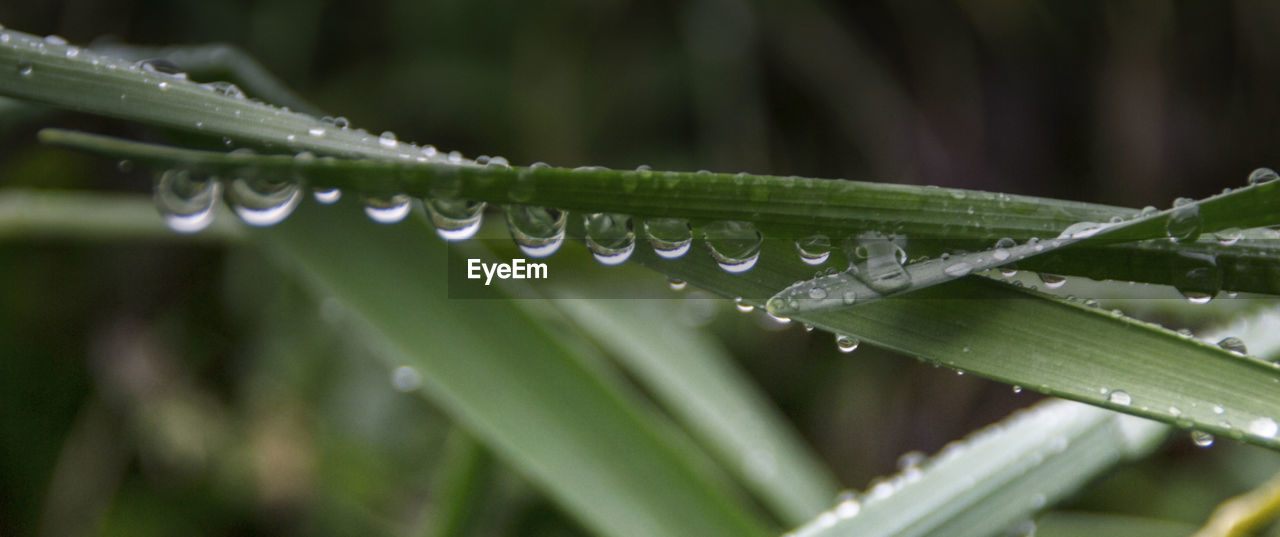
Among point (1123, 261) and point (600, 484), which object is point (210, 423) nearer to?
point (600, 484)

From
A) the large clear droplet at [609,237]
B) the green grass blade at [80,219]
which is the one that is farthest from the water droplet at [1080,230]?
the green grass blade at [80,219]

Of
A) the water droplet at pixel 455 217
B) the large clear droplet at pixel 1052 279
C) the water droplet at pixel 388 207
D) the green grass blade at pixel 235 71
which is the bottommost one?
the large clear droplet at pixel 1052 279

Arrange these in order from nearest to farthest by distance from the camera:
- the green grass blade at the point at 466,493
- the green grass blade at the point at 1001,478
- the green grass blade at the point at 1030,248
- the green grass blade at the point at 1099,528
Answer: the green grass blade at the point at 1030,248
the green grass blade at the point at 1001,478
the green grass blade at the point at 466,493
the green grass blade at the point at 1099,528

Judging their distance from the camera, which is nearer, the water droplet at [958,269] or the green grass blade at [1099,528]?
the water droplet at [958,269]

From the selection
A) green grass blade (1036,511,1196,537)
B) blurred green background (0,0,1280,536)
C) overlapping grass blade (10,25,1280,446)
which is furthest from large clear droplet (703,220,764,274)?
blurred green background (0,0,1280,536)

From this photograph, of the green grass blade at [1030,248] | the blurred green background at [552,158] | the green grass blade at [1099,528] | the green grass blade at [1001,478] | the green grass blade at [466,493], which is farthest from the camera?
the blurred green background at [552,158]

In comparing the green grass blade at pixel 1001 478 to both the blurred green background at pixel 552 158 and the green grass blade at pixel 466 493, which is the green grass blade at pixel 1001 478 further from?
the blurred green background at pixel 552 158

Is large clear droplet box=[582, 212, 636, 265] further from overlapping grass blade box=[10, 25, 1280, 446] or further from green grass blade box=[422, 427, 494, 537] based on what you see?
green grass blade box=[422, 427, 494, 537]

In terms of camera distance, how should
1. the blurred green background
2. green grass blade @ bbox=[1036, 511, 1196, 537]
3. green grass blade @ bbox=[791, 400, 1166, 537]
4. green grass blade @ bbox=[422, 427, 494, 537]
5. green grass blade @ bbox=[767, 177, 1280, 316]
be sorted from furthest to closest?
the blurred green background, green grass blade @ bbox=[1036, 511, 1196, 537], green grass blade @ bbox=[422, 427, 494, 537], green grass blade @ bbox=[791, 400, 1166, 537], green grass blade @ bbox=[767, 177, 1280, 316]
